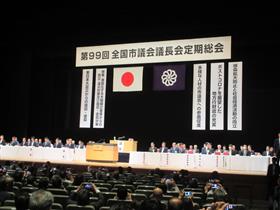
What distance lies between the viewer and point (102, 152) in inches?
544

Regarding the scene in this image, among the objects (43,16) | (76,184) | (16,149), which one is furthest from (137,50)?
(76,184)

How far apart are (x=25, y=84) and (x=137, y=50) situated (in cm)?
584

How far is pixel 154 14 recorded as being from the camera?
14.6 m

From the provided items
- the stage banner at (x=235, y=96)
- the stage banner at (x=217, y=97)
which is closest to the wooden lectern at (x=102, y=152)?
the stage banner at (x=217, y=97)

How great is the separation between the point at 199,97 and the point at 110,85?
431cm

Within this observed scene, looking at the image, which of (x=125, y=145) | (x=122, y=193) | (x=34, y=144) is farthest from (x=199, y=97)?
(x=122, y=193)

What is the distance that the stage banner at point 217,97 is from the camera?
47.1ft

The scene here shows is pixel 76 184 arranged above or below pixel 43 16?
below

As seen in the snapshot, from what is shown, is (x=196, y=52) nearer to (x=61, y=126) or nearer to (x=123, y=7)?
(x=123, y=7)

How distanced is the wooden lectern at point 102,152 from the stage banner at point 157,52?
3941 mm

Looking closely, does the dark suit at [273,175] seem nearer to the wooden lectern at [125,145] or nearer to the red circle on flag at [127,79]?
the wooden lectern at [125,145]

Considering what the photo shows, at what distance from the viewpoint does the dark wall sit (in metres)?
14.8

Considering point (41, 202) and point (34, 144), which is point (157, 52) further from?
point (41, 202)

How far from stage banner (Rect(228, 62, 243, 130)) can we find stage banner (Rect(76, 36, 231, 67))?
2.10 ft
